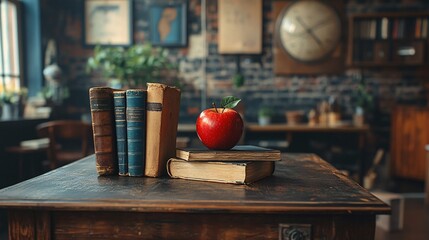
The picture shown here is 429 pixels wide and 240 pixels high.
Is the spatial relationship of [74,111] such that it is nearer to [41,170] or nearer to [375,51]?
[41,170]

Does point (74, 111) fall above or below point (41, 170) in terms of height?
above

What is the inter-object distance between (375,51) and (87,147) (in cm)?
315

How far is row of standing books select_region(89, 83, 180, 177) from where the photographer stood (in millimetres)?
1173

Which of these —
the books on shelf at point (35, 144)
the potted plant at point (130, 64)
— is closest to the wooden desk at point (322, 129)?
the potted plant at point (130, 64)

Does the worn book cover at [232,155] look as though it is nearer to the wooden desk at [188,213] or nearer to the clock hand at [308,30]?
the wooden desk at [188,213]

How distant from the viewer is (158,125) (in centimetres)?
117

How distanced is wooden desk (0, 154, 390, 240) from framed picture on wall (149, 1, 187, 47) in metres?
3.31

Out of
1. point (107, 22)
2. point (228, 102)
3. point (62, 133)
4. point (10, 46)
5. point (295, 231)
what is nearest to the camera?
point (295, 231)

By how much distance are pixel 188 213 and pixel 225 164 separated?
222 millimetres

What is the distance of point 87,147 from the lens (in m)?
3.04

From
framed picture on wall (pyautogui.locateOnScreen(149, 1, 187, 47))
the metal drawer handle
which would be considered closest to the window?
framed picture on wall (pyautogui.locateOnScreen(149, 1, 187, 47))

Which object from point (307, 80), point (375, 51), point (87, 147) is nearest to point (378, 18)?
point (375, 51)

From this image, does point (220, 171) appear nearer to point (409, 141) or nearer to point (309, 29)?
point (309, 29)

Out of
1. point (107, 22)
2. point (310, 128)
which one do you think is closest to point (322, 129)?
point (310, 128)
